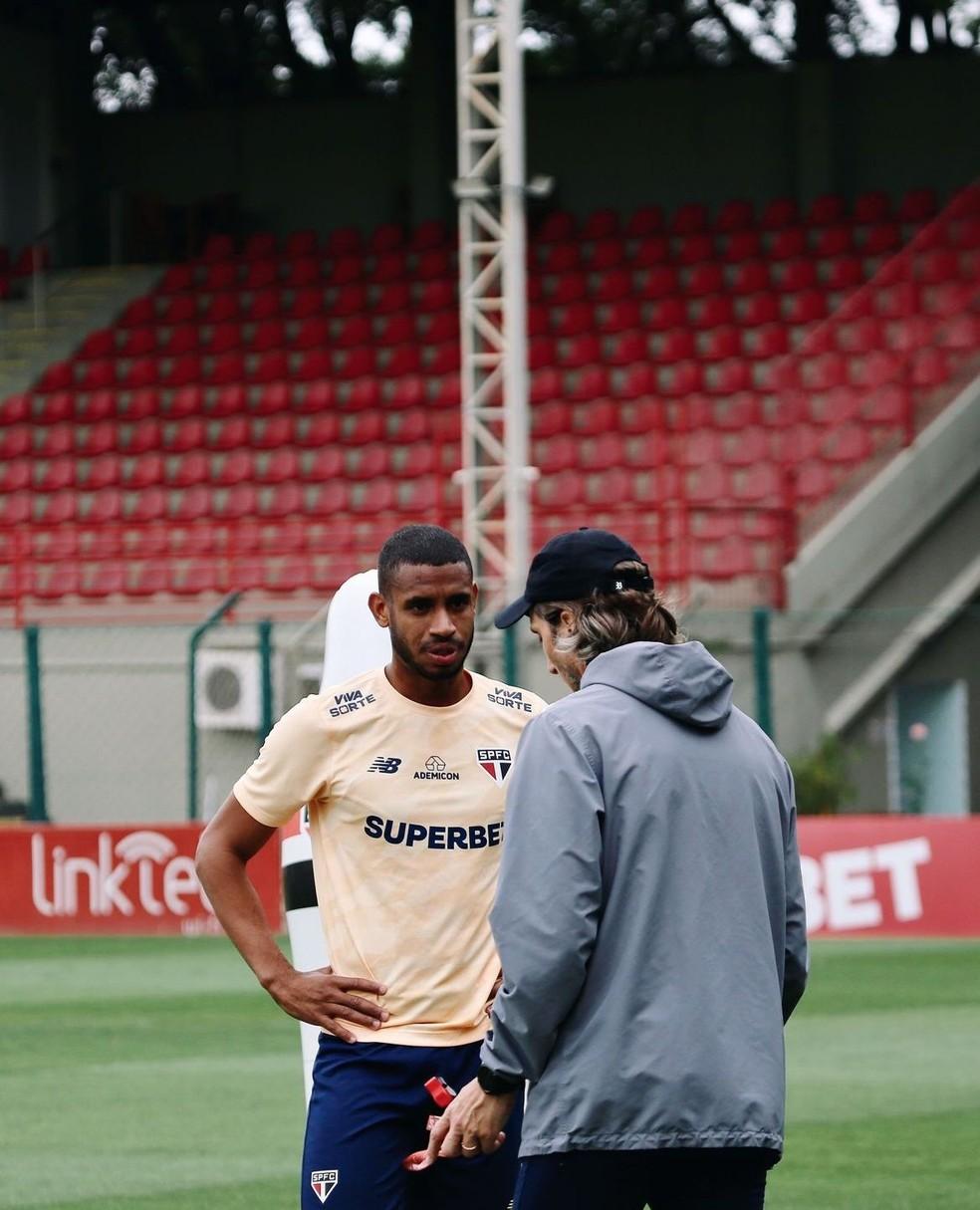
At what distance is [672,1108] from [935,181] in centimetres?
2531

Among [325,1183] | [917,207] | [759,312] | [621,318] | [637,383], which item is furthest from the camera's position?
[917,207]

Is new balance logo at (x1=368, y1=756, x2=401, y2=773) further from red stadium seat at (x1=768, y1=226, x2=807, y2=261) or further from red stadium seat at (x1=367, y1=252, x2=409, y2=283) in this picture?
red stadium seat at (x1=367, y1=252, x2=409, y2=283)

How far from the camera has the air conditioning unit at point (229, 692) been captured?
1931 centimetres

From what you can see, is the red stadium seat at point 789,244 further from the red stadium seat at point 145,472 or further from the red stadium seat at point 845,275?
the red stadium seat at point 145,472

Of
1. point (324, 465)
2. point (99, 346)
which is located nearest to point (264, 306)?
point (99, 346)

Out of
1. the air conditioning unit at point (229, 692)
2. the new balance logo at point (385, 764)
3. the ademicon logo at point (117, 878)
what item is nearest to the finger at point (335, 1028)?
the new balance logo at point (385, 764)

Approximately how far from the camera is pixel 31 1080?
33.6 feet

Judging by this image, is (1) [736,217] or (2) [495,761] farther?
(1) [736,217]

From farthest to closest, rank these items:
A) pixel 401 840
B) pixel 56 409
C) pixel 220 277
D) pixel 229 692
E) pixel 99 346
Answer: pixel 220 277
pixel 99 346
pixel 56 409
pixel 229 692
pixel 401 840

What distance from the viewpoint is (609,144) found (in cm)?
2942

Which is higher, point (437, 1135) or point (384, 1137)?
point (437, 1135)

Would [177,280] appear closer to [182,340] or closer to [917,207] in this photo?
[182,340]

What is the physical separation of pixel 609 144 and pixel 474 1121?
26.4m

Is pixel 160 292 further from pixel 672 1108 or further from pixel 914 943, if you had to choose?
pixel 672 1108
